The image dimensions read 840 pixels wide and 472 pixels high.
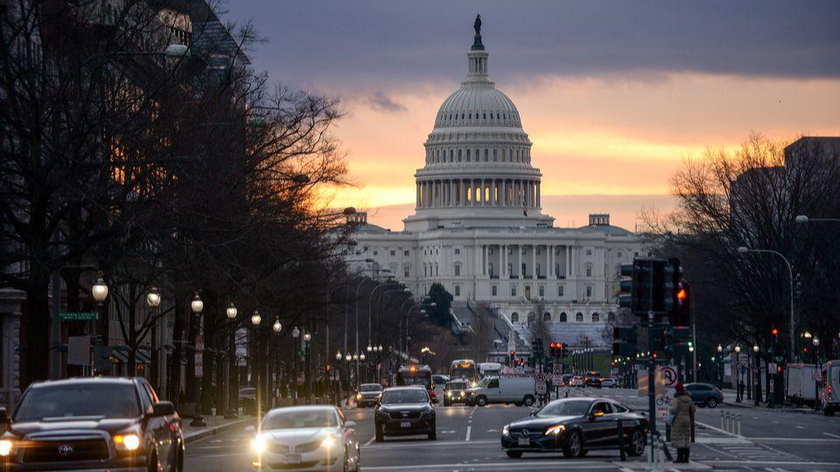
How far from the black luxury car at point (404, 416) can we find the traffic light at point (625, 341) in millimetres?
15974

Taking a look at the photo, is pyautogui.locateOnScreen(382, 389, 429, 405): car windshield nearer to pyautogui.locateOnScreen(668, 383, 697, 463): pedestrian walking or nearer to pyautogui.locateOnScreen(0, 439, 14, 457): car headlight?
pyautogui.locateOnScreen(668, 383, 697, 463): pedestrian walking

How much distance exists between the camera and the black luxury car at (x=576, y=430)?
39.9 m

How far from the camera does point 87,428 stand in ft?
80.2

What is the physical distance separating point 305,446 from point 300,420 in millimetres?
1348

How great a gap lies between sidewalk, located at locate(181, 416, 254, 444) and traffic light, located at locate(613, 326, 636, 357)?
2102 cm

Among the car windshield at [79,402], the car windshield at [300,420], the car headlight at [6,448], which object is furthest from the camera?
the car windshield at [300,420]

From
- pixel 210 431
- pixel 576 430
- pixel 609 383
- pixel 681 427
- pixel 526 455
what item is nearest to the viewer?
pixel 681 427

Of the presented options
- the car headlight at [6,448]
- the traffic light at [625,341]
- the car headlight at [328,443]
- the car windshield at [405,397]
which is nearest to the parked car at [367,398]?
the car windshield at [405,397]

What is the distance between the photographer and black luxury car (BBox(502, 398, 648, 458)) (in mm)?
39906

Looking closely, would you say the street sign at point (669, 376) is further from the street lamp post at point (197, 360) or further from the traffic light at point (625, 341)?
the street lamp post at point (197, 360)

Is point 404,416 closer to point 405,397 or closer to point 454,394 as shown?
point 405,397

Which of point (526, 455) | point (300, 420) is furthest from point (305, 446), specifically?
point (526, 455)

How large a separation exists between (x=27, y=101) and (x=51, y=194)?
2072 mm


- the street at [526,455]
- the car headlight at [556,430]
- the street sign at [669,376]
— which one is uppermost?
the street sign at [669,376]
